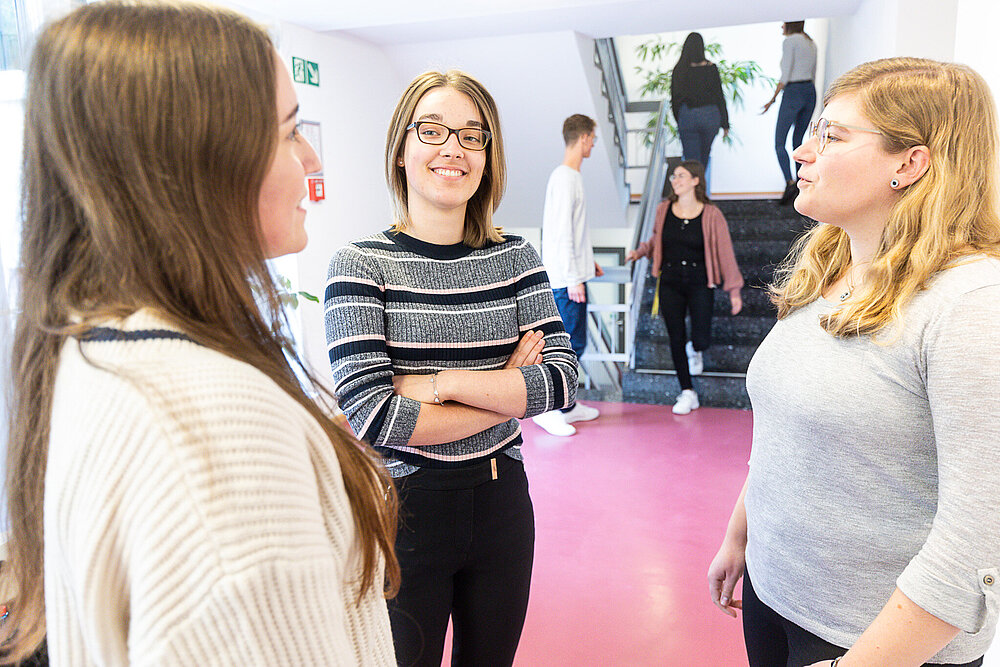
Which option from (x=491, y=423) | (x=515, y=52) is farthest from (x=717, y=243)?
(x=491, y=423)

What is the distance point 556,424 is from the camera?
4801mm

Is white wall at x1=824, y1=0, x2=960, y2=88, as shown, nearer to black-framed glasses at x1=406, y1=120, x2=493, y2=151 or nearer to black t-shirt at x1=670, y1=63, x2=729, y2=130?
black t-shirt at x1=670, y1=63, x2=729, y2=130

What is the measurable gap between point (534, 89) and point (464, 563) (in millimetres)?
5178

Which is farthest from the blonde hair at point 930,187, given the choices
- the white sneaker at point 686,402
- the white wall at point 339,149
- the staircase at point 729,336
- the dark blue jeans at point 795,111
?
the dark blue jeans at point 795,111

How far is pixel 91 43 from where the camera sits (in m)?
0.64

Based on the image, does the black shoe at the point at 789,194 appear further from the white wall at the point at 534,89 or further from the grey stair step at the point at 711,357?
the grey stair step at the point at 711,357

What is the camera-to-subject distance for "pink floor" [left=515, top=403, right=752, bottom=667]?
2521 mm

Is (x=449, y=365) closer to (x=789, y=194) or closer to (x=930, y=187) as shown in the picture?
(x=930, y=187)

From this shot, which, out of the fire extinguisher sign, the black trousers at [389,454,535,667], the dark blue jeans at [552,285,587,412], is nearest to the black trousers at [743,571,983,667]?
the black trousers at [389,454,535,667]

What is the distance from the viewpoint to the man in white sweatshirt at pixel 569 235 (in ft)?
15.4

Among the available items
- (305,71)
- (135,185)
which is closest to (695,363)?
(305,71)

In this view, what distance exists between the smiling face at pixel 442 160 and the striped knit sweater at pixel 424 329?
10 centimetres

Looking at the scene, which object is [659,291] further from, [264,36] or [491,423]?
[264,36]

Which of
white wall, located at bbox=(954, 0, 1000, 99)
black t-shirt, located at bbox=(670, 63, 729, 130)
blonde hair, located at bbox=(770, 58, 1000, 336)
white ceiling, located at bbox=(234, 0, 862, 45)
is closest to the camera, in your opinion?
blonde hair, located at bbox=(770, 58, 1000, 336)
